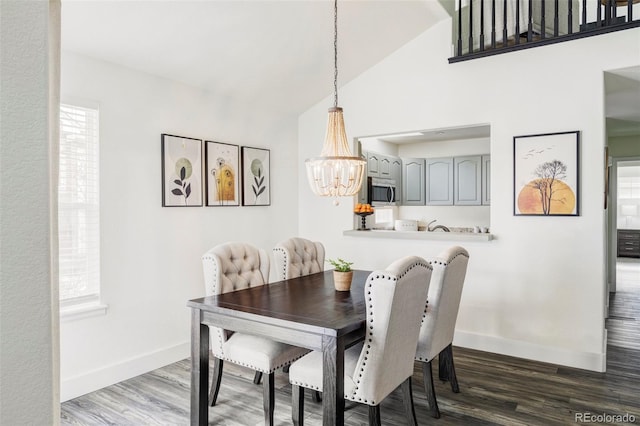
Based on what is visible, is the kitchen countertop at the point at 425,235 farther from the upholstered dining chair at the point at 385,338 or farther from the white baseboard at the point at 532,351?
the upholstered dining chair at the point at 385,338

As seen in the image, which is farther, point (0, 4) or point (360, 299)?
point (360, 299)

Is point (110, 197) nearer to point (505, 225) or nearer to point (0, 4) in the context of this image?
point (0, 4)

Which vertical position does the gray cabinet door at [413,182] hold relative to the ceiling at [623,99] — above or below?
below

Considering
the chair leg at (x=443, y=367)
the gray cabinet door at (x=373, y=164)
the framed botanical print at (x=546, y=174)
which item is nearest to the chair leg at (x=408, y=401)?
the chair leg at (x=443, y=367)

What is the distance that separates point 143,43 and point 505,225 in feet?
11.1

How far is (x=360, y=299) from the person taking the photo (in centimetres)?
268

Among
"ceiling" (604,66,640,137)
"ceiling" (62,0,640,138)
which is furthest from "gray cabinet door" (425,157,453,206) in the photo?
"ceiling" (62,0,640,138)

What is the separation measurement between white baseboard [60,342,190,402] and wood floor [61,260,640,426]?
0.17 feet

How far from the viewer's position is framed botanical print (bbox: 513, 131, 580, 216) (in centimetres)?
354

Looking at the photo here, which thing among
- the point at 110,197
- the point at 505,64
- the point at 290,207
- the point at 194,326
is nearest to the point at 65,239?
the point at 110,197

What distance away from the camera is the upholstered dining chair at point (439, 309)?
8.55ft

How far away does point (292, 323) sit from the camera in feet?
7.02

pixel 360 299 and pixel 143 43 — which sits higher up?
pixel 143 43

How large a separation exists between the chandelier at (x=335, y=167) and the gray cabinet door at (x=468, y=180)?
12.9ft
